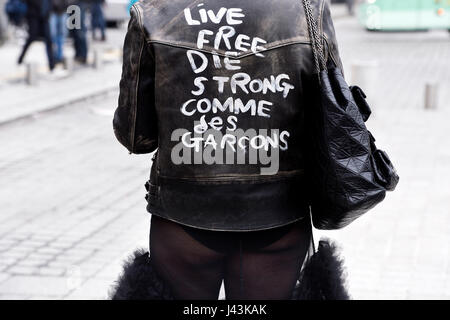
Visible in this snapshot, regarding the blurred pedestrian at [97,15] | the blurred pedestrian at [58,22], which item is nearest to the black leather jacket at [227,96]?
the blurred pedestrian at [58,22]

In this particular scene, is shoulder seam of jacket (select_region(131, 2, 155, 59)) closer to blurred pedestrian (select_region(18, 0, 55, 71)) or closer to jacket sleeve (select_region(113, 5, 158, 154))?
jacket sleeve (select_region(113, 5, 158, 154))

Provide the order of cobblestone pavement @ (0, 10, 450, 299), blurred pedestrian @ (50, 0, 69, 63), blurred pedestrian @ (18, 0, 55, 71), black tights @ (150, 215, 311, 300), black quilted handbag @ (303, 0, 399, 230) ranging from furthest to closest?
blurred pedestrian @ (50, 0, 69, 63) < blurred pedestrian @ (18, 0, 55, 71) < cobblestone pavement @ (0, 10, 450, 299) < black tights @ (150, 215, 311, 300) < black quilted handbag @ (303, 0, 399, 230)

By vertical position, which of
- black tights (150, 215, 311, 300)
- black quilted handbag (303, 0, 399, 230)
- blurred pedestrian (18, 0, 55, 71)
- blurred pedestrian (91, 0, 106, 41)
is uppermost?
black quilted handbag (303, 0, 399, 230)

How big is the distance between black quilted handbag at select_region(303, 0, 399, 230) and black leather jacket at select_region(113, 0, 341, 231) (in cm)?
6

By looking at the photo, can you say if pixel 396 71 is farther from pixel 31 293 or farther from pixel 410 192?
pixel 31 293

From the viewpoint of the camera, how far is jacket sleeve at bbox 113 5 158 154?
7.41 ft

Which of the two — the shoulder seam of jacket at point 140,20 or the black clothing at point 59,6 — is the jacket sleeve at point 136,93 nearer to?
the shoulder seam of jacket at point 140,20

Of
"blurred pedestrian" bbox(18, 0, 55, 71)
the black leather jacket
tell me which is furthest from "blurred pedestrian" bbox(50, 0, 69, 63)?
the black leather jacket

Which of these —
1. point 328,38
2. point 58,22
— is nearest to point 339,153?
point 328,38

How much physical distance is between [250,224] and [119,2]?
21.5 m

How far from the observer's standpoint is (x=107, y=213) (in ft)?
20.2

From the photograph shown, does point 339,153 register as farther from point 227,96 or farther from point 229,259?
point 229,259
